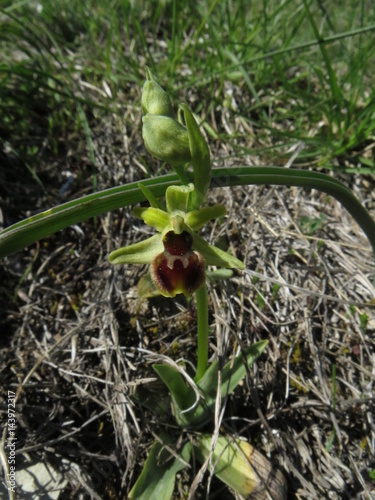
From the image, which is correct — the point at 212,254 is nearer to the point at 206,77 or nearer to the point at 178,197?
the point at 178,197

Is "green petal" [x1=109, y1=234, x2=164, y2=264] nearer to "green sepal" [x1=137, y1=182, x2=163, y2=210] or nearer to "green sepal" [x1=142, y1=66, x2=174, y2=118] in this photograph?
"green sepal" [x1=137, y1=182, x2=163, y2=210]

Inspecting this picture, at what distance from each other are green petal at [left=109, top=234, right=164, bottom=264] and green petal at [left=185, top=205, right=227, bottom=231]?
0.45 ft

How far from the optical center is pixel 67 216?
1.26 meters

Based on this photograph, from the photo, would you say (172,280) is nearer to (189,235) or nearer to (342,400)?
(189,235)

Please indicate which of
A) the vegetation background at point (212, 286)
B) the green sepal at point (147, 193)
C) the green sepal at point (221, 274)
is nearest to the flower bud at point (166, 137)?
the green sepal at point (147, 193)

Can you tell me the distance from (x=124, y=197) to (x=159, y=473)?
108 centimetres

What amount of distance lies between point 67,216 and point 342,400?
4.46 feet

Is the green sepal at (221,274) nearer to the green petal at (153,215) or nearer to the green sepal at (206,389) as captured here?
the green sepal at (206,389)

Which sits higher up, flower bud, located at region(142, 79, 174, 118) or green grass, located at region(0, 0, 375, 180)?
green grass, located at region(0, 0, 375, 180)

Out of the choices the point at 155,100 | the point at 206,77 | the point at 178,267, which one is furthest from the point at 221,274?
the point at 206,77

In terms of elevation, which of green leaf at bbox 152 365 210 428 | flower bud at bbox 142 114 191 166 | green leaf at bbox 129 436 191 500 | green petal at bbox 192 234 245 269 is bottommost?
green leaf at bbox 129 436 191 500

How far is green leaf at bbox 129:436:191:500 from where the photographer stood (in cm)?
170

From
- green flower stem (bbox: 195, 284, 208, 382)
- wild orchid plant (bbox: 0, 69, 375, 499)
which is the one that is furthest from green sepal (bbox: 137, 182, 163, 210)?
green flower stem (bbox: 195, 284, 208, 382)

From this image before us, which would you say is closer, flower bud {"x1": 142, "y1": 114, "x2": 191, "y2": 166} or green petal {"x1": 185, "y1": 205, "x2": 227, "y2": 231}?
flower bud {"x1": 142, "y1": 114, "x2": 191, "y2": 166}
